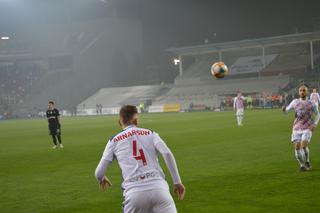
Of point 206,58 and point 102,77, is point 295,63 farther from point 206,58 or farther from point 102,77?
point 102,77

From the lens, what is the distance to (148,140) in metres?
6.22

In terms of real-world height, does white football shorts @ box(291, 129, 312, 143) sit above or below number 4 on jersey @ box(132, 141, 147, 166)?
below

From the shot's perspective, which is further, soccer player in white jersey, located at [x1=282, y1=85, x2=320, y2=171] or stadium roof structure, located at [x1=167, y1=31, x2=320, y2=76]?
stadium roof structure, located at [x1=167, y1=31, x2=320, y2=76]

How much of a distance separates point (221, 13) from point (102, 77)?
76.0 feet

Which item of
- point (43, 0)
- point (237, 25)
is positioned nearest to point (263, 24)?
point (237, 25)

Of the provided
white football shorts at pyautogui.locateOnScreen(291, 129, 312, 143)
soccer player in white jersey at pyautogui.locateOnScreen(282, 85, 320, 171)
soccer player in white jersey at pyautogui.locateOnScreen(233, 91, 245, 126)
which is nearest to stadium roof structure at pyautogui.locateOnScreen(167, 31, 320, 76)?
soccer player in white jersey at pyautogui.locateOnScreen(233, 91, 245, 126)

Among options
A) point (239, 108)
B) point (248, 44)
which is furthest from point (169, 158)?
point (248, 44)

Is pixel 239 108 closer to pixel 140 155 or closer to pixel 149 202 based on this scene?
pixel 140 155

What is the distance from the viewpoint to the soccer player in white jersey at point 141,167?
601 cm

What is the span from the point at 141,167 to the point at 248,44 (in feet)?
243

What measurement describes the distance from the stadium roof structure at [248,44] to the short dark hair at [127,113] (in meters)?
68.8

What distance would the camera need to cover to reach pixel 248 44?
3093 inches

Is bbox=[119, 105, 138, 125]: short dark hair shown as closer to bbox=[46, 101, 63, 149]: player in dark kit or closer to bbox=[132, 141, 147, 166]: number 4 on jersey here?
bbox=[132, 141, 147, 166]: number 4 on jersey

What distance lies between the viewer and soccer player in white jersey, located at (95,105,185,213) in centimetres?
601
